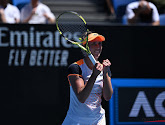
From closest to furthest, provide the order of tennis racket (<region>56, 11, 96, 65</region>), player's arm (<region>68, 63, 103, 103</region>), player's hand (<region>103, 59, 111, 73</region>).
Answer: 1. player's arm (<region>68, 63, 103, 103</region>)
2. player's hand (<region>103, 59, 111, 73</region>)
3. tennis racket (<region>56, 11, 96, 65</region>)

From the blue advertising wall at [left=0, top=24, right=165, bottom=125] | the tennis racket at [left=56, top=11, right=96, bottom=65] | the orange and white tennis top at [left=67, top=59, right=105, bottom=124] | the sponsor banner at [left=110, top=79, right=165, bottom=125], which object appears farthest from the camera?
the sponsor banner at [left=110, top=79, right=165, bottom=125]

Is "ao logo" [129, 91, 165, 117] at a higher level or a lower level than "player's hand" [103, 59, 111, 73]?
lower

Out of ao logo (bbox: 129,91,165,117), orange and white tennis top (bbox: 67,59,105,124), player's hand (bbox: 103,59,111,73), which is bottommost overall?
ao logo (bbox: 129,91,165,117)

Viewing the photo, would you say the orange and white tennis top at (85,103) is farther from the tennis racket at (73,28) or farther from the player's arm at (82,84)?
the tennis racket at (73,28)

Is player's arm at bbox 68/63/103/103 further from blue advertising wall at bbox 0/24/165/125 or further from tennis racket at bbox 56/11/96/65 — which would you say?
blue advertising wall at bbox 0/24/165/125

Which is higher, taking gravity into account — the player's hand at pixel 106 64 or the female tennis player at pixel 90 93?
the player's hand at pixel 106 64

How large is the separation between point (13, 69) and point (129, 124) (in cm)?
202

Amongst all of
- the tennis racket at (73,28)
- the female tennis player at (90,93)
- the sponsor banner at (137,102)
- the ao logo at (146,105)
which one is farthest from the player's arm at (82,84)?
the ao logo at (146,105)

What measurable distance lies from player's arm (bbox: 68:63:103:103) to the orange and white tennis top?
0.07m

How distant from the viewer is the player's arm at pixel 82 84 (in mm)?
2805

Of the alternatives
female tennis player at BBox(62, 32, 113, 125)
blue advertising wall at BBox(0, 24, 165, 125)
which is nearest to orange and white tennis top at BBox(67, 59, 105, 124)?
female tennis player at BBox(62, 32, 113, 125)

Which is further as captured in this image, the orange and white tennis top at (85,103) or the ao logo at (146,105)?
the ao logo at (146,105)

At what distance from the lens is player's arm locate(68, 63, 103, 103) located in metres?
2.80

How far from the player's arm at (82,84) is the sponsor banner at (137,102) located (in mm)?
2256
